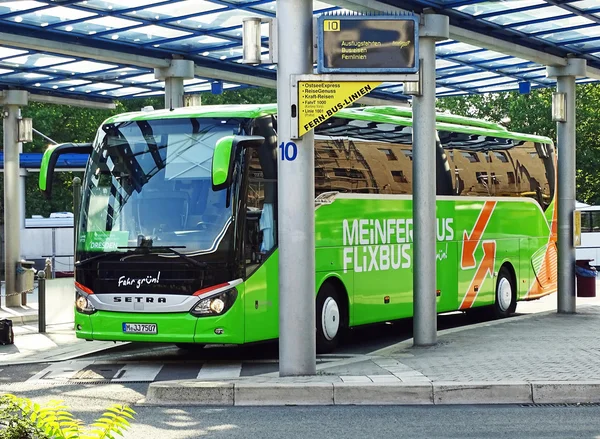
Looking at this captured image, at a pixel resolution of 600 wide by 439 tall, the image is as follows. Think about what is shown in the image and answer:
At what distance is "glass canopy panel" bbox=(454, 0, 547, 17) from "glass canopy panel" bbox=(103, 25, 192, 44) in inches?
188

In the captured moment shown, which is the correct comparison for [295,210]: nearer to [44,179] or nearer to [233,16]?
[44,179]

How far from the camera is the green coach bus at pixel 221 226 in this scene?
13445 mm

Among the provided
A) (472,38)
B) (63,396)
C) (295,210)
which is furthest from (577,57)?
(63,396)

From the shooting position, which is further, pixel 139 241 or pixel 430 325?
pixel 430 325

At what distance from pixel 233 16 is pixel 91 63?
14.6 ft

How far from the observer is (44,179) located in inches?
562

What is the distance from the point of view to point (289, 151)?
11.4 m

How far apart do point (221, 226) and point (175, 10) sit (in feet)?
14.8

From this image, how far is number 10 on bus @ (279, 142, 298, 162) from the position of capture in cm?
1140

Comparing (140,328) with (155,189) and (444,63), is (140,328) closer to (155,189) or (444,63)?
(155,189)

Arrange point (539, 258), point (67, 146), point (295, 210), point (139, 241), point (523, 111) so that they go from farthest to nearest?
point (523, 111) → point (539, 258) → point (67, 146) → point (139, 241) → point (295, 210)

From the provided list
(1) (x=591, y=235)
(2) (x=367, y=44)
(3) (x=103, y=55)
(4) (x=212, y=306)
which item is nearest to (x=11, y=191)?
(3) (x=103, y=55)

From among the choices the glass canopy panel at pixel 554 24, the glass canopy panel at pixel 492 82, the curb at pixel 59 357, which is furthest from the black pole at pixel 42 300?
the glass canopy panel at pixel 492 82

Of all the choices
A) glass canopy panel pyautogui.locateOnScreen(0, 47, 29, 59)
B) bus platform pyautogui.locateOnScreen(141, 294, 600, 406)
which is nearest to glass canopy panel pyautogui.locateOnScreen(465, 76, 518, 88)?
glass canopy panel pyautogui.locateOnScreen(0, 47, 29, 59)
